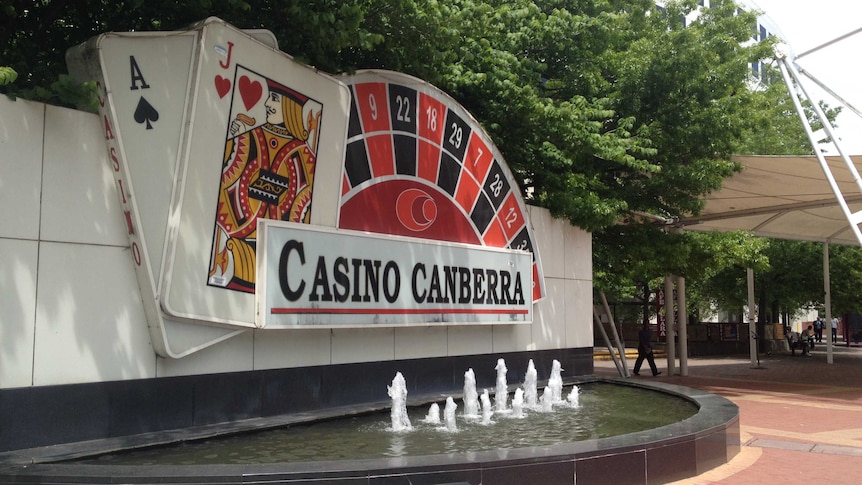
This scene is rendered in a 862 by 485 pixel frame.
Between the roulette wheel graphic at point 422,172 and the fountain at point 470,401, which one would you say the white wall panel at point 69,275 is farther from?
the fountain at point 470,401

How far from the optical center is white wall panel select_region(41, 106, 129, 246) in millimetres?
7574

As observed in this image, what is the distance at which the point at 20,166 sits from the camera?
7.32 m

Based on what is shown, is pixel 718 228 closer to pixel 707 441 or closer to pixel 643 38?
pixel 643 38

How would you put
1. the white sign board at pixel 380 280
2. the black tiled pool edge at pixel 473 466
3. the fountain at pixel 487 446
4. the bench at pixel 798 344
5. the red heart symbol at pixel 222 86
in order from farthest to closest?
1. the bench at pixel 798 344
2. the white sign board at pixel 380 280
3. the red heart symbol at pixel 222 86
4. the fountain at pixel 487 446
5. the black tiled pool edge at pixel 473 466

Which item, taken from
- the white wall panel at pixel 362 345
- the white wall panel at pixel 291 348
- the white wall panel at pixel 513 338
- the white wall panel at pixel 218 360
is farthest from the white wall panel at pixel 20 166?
the white wall panel at pixel 513 338

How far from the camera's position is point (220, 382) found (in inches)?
357

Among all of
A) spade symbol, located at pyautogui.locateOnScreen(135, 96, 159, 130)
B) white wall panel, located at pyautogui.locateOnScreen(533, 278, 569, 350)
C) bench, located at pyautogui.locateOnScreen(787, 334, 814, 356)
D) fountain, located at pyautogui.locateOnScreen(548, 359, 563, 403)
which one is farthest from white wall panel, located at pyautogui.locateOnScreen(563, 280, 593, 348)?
bench, located at pyautogui.locateOnScreen(787, 334, 814, 356)

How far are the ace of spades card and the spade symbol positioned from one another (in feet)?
1.24

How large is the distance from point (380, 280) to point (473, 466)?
493cm

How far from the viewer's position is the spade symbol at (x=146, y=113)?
8.27 m

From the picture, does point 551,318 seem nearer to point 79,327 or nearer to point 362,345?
point 362,345

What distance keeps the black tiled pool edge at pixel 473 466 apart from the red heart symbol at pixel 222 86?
378 cm

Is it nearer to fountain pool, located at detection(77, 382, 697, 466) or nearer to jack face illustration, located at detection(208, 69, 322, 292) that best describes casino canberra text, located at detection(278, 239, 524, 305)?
jack face illustration, located at detection(208, 69, 322, 292)

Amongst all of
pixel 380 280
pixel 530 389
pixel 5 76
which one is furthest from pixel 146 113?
pixel 530 389
